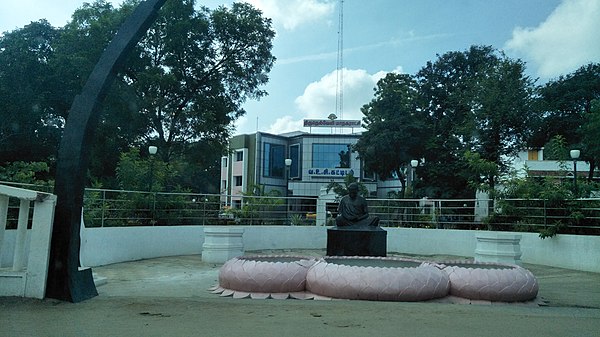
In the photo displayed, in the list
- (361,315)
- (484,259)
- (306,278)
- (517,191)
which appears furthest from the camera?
(517,191)

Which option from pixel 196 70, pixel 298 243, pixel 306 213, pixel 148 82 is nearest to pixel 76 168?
pixel 298 243

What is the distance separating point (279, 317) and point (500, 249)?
704 cm

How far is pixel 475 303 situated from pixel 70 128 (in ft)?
19.3

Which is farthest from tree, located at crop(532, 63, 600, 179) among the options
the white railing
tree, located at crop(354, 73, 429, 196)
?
the white railing

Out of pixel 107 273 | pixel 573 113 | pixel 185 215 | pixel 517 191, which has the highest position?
pixel 573 113

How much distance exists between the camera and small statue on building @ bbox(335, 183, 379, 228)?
10.8 m

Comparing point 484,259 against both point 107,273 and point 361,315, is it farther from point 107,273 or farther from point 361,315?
point 107,273

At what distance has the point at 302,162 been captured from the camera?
39.3m

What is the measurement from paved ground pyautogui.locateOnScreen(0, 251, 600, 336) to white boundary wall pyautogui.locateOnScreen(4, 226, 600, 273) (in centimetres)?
366

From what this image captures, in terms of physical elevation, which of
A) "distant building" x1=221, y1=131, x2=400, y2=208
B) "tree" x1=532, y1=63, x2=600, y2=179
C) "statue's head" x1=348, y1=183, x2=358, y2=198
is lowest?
"statue's head" x1=348, y1=183, x2=358, y2=198

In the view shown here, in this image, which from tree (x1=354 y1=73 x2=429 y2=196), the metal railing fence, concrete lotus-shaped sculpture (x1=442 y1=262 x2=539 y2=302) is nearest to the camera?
concrete lotus-shaped sculpture (x1=442 y1=262 x2=539 y2=302)

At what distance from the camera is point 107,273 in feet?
32.5

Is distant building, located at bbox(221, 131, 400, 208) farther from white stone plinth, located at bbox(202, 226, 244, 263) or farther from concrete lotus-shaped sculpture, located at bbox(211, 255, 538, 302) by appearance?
concrete lotus-shaped sculpture, located at bbox(211, 255, 538, 302)

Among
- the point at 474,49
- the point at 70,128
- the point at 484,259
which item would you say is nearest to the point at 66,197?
the point at 70,128
